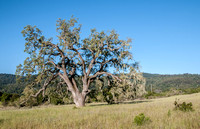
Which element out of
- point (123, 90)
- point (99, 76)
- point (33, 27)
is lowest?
point (123, 90)

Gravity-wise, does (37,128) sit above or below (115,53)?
below

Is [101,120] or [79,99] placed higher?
[101,120]

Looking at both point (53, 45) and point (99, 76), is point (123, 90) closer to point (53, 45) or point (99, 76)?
point (99, 76)

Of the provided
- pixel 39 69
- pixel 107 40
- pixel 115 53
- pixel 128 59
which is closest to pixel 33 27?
pixel 39 69

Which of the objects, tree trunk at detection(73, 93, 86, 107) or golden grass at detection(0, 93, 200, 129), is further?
tree trunk at detection(73, 93, 86, 107)

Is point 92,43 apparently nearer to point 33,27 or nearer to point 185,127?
point 33,27

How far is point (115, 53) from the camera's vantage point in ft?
76.8

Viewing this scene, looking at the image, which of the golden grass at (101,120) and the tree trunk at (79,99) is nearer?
the golden grass at (101,120)

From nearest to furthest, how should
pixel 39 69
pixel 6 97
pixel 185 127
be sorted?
1. pixel 185 127
2. pixel 39 69
3. pixel 6 97

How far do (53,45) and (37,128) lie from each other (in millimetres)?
17482

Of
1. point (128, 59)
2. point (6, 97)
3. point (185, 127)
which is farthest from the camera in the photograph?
→ point (6, 97)

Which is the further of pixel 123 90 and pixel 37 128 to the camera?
pixel 123 90

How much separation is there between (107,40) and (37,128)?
18.0 meters

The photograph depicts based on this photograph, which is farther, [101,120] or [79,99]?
[79,99]
